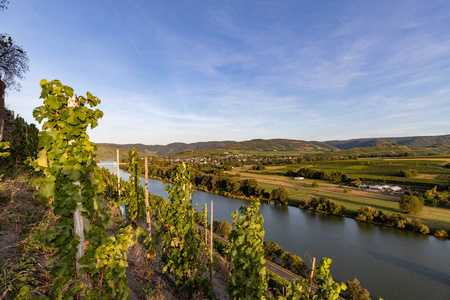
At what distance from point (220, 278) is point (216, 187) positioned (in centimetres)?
4418

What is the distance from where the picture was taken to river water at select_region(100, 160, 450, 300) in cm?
1633

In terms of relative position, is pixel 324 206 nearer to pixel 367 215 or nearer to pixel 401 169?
pixel 367 215

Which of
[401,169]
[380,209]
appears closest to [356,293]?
[380,209]

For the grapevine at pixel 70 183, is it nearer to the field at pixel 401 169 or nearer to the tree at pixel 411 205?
the tree at pixel 411 205

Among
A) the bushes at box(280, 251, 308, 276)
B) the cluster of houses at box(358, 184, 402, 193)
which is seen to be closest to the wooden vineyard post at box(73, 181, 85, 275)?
the bushes at box(280, 251, 308, 276)

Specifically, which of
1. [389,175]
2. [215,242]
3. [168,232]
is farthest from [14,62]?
[389,175]

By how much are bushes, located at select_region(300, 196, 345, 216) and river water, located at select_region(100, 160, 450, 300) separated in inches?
66.4

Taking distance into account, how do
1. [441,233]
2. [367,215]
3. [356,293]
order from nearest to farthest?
[356,293] < [441,233] < [367,215]

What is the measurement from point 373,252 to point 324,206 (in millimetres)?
13638

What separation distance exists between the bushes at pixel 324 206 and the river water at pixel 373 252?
1685 millimetres

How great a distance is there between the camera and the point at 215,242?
17.9m

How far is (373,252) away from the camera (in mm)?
21625

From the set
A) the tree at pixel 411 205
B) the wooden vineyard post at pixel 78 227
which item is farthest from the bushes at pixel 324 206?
the wooden vineyard post at pixel 78 227

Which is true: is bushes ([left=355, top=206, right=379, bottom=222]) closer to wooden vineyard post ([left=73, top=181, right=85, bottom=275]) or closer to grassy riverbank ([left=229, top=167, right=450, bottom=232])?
grassy riverbank ([left=229, top=167, right=450, bottom=232])
